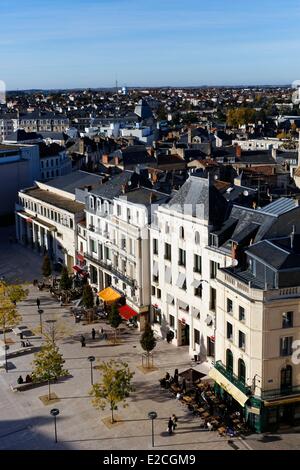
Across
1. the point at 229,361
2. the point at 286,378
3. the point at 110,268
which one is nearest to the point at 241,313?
the point at 229,361

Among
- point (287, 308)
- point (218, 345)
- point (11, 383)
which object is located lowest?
point (11, 383)

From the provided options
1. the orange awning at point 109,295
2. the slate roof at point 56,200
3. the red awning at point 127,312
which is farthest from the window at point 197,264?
the slate roof at point 56,200

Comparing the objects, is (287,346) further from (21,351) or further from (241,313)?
(21,351)

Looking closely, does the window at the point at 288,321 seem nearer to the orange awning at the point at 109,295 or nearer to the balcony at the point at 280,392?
the balcony at the point at 280,392

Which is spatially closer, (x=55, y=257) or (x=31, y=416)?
(x=31, y=416)

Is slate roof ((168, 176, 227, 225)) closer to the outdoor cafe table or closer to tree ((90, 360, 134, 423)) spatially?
the outdoor cafe table

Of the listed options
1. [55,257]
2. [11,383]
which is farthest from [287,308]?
[55,257]
